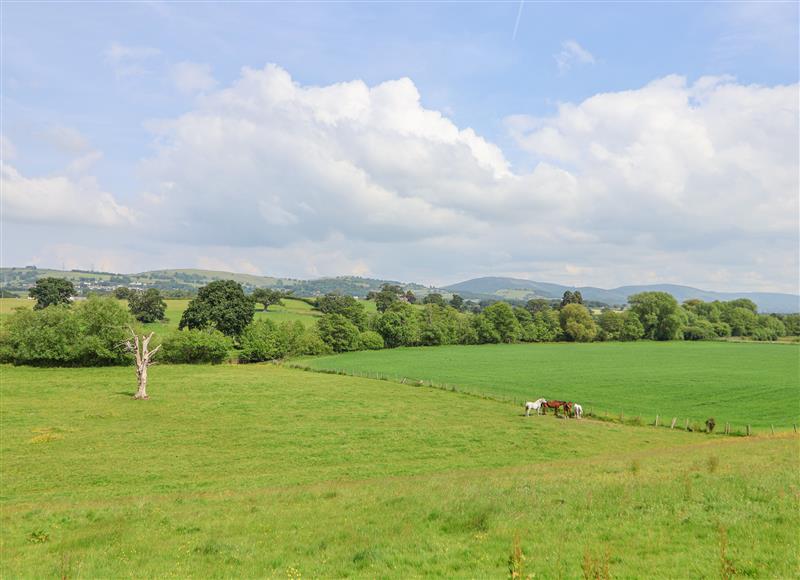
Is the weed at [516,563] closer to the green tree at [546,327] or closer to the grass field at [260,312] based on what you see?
the grass field at [260,312]

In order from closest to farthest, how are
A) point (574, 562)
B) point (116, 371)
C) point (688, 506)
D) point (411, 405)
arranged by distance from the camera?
point (574, 562) → point (688, 506) → point (411, 405) → point (116, 371)

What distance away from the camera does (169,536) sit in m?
14.8

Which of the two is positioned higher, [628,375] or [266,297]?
[266,297]

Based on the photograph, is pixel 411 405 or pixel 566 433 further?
pixel 411 405

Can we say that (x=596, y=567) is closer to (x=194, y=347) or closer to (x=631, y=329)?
(x=194, y=347)

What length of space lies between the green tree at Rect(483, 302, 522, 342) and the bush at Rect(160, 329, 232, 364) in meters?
79.8

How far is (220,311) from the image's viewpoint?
9275cm

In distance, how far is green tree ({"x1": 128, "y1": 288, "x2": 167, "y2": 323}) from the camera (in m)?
123

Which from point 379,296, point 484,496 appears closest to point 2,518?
point 484,496

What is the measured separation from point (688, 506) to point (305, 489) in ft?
49.1

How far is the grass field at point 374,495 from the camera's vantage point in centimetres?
1128

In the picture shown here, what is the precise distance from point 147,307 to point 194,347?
53701 mm

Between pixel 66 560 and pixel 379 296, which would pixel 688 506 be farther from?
pixel 379 296

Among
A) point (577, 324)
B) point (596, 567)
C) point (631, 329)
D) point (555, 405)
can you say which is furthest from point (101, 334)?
point (631, 329)
